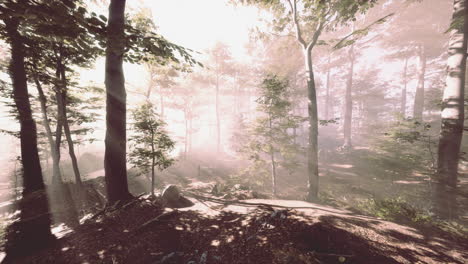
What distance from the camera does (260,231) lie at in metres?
4.09

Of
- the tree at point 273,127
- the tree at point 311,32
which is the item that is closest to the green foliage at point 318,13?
the tree at point 311,32

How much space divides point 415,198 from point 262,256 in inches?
566

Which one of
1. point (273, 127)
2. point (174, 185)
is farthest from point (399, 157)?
point (174, 185)

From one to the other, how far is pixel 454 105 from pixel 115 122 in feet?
43.3

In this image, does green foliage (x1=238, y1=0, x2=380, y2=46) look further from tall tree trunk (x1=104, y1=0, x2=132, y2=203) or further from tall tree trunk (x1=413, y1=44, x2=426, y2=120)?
tall tree trunk (x1=413, y1=44, x2=426, y2=120)

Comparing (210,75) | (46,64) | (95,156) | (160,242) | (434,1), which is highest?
(434,1)

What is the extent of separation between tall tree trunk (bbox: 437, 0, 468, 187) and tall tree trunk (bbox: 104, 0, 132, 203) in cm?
1269

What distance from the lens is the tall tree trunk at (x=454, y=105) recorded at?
687 centimetres

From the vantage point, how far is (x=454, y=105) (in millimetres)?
6984

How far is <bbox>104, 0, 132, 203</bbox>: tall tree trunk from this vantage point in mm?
5424

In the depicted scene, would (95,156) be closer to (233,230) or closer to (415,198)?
(233,230)

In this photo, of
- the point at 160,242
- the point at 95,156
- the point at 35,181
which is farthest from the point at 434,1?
the point at 95,156

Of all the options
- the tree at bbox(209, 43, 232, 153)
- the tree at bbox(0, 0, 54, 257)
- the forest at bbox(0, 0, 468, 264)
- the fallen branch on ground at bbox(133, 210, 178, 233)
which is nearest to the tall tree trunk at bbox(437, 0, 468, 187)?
the forest at bbox(0, 0, 468, 264)

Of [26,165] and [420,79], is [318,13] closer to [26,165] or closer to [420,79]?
[26,165]
